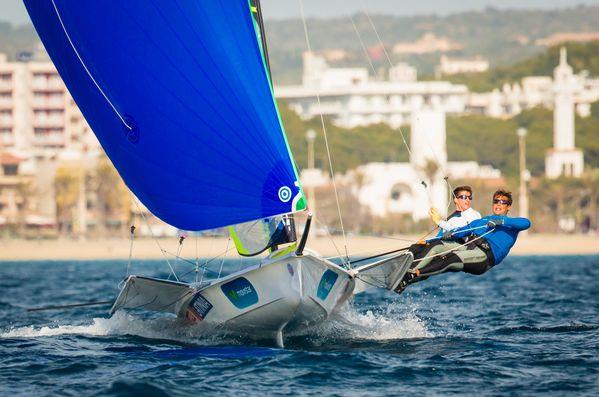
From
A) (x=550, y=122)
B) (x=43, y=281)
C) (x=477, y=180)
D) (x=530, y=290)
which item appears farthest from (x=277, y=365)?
(x=550, y=122)

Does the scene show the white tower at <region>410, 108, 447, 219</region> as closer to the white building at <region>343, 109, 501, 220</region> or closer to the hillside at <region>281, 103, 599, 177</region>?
the white building at <region>343, 109, 501, 220</region>

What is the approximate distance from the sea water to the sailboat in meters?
0.65

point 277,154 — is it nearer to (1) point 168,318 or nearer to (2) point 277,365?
(2) point 277,365

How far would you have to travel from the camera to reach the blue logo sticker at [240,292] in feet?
63.2

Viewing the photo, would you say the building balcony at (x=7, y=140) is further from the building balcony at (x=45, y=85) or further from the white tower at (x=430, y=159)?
the white tower at (x=430, y=159)

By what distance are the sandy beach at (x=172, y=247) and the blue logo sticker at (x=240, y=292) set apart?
52511 millimetres

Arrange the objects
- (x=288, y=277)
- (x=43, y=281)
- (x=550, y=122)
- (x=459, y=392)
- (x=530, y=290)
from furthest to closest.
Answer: (x=550, y=122), (x=43, y=281), (x=530, y=290), (x=288, y=277), (x=459, y=392)

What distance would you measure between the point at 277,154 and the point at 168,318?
4.56m

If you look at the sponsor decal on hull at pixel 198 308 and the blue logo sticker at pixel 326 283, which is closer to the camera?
the blue logo sticker at pixel 326 283

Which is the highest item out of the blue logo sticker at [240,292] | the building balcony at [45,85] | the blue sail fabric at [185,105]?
the building balcony at [45,85]

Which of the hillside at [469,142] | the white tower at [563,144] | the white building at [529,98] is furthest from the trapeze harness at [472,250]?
the white building at [529,98]

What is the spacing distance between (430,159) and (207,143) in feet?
310

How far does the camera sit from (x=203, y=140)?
63.3 feet

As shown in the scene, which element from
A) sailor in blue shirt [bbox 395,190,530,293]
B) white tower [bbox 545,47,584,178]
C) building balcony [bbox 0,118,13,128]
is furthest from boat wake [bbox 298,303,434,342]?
building balcony [bbox 0,118,13,128]
